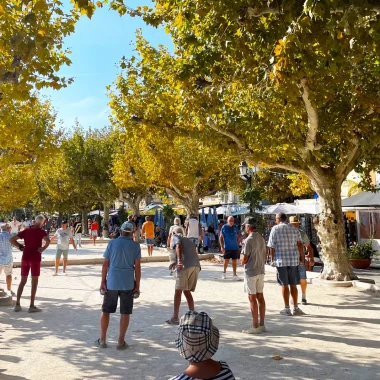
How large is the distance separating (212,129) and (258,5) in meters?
4.68

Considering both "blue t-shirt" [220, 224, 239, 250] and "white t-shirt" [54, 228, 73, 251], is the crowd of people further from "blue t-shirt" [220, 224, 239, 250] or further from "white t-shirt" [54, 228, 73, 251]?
"white t-shirt" [54, 228, 73, 251]

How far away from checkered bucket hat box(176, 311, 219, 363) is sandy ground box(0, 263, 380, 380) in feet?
9.62

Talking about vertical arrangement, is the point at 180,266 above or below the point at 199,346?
above

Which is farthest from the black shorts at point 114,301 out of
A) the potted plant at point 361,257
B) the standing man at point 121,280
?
the potted plant at point 361,257

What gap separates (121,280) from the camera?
595cm

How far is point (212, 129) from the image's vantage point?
36.0ft

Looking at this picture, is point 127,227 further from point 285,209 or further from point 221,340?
Result: point 285,209

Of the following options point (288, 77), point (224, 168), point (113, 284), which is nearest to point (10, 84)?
point (113, 284)

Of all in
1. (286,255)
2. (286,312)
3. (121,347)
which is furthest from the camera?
(286,312)

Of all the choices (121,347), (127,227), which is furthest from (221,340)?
(127,227)

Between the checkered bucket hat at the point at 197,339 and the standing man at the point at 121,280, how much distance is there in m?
3.88

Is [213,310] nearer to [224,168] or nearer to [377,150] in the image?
[377,150]

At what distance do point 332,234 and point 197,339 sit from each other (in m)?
9.84

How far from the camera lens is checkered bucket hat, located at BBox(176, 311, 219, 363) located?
2.16 metres
